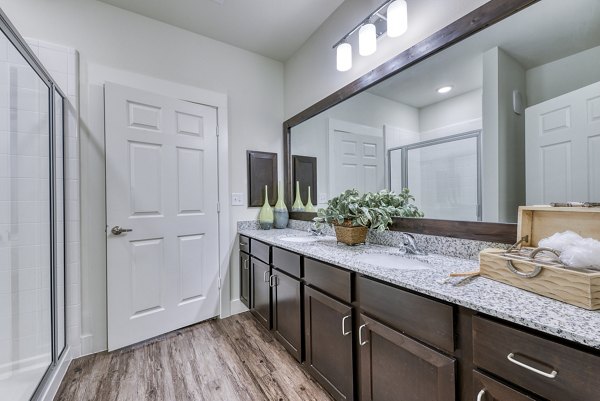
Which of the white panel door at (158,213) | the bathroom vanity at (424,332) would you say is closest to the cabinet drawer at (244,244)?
the white panel door at (158,213)

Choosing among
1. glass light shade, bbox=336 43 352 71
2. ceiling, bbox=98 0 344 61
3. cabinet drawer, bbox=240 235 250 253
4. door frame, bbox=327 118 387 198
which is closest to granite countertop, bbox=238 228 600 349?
door frame, bbox=327 118 387 198

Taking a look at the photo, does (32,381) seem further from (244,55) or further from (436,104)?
(244,55)

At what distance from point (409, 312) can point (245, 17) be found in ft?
7.75

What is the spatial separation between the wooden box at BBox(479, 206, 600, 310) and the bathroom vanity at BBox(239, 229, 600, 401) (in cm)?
3

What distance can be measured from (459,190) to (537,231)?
37 cm

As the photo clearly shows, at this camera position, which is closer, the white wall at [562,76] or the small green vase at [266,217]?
the white wall at [562,76]

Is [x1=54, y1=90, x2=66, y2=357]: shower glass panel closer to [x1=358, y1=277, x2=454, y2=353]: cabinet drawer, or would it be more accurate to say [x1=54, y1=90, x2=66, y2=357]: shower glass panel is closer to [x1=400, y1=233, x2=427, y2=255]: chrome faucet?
[x1=358, y1=277, x2=454, y2=353]: cabinet drawer

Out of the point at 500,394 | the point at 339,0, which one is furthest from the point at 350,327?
the point at 339,0

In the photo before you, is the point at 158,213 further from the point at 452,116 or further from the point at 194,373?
the point at 452,116

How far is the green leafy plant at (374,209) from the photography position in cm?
149

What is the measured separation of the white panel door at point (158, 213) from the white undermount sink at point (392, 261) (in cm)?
147

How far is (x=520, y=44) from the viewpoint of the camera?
103 centimetres

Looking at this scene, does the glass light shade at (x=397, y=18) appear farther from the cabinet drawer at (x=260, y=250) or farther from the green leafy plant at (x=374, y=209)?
the cabinet drawer at (x=260, y=250)

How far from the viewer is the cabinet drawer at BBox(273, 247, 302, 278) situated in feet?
4.88
